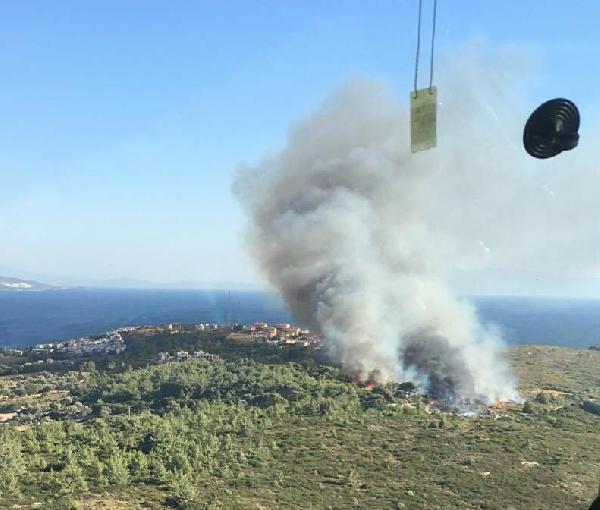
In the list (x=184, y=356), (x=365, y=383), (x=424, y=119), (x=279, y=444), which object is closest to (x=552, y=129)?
(x=424, y=119)

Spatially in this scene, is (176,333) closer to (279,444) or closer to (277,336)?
(277,336)

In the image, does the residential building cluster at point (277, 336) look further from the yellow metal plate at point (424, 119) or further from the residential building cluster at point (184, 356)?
the yellow metal plate at point (424, 119)

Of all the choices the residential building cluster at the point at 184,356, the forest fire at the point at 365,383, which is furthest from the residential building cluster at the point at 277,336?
the forest fire at the point at 365,383

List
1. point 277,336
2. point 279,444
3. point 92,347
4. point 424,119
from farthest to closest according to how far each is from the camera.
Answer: point 92,347 → point 277,336 → point 279,444 → point 424,119

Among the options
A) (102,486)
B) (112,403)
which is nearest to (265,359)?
(112,403)

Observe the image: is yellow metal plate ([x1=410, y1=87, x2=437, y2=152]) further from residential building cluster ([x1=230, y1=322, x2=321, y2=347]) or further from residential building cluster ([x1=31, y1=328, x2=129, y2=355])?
residential building cluster ([x1=31, y1=328, x2=129, y2=355])

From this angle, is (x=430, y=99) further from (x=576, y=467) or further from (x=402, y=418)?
(x=402, y=418)

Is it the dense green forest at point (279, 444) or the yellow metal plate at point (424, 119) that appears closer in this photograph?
the yellow metal plate at point (424, 119)
